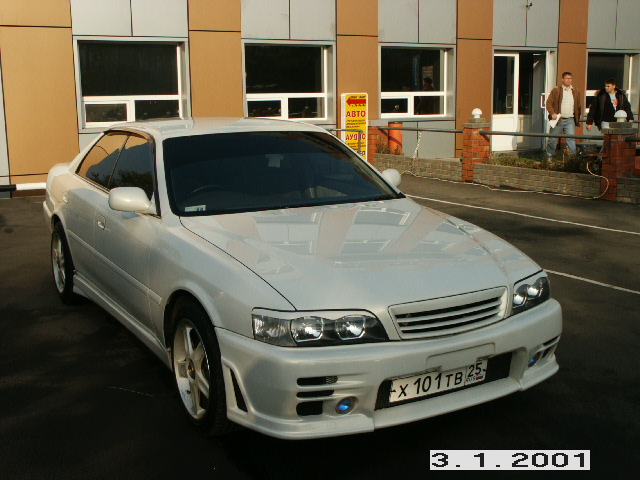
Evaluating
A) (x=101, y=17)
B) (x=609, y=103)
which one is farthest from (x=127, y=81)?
(x=609, y=103)

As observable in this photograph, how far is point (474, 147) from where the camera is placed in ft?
49.8

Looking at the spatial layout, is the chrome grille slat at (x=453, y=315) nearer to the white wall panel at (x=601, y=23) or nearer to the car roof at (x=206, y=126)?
the car roof at (x=206, y=126)

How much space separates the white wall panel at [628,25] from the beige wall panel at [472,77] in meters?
4.39

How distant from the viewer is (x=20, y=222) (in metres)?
11.6

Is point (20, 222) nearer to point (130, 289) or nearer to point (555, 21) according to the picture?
point (130, 289)

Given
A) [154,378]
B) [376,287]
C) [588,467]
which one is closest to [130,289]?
[154,378]

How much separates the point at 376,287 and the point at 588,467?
4.13 feet

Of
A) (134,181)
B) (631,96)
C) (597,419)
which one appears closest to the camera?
(597,419)

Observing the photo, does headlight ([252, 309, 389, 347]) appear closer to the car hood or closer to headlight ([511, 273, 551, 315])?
the car hood

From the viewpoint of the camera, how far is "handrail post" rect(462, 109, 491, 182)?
49.9 feet

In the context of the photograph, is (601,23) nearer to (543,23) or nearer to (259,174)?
(543,23)

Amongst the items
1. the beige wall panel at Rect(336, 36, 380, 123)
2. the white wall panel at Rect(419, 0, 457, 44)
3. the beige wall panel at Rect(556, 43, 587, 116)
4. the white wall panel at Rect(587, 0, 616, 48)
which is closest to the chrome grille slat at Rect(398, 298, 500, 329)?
the beige wall panel at Rect(336, 36, 380, 123)

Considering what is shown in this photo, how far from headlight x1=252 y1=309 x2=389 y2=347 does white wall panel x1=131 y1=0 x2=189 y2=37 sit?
44.9ft

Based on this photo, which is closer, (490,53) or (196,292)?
(196,292)
